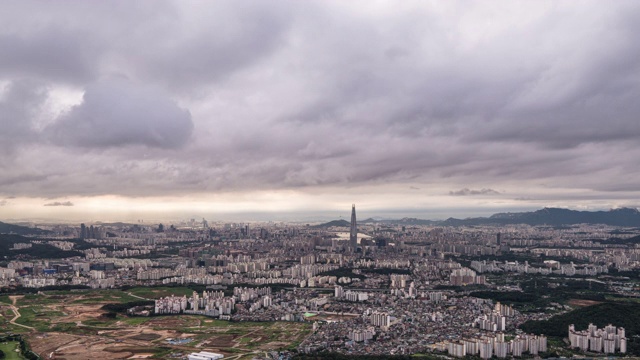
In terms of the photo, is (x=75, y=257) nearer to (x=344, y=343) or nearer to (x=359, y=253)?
(x=359, y=253)

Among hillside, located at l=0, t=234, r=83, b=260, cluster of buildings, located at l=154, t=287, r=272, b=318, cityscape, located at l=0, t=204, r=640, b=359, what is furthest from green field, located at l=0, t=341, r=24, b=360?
hillside, located at l=0, t=234, r=83, b=260

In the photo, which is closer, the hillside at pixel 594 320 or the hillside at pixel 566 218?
the hillside at pixel 594 320

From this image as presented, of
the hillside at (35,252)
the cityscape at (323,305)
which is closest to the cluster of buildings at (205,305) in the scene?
the cityscape at (323,305)

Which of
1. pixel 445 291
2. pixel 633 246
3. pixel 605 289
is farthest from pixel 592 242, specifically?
pixel 445 291

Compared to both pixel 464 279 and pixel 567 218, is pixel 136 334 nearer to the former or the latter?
pixel 464 279

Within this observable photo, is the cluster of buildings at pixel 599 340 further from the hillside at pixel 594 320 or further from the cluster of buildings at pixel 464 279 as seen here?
the cluster of buildings at pixel 464 279

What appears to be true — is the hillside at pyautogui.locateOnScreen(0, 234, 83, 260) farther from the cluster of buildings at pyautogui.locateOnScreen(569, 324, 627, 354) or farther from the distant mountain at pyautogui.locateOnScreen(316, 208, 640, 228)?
the distant mountain at pyautogui.locateOnScreen(316, 208, 640, 228)

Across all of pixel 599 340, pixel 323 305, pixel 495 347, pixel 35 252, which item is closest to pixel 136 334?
pixel 323 305
